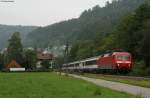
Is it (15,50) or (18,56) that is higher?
(15,50)

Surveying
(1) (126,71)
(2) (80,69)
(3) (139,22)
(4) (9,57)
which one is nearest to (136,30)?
(3) (139,22)

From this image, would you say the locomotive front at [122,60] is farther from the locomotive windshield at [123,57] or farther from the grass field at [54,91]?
the grass field at [54,91]

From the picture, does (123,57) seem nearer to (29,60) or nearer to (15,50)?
(29,60)

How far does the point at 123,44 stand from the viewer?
345 feet

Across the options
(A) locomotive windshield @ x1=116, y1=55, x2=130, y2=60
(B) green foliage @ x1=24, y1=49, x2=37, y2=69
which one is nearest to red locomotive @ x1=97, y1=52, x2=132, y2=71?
(A) locomotive windshield @ x1=116, y1=55, x2=130, y2=60

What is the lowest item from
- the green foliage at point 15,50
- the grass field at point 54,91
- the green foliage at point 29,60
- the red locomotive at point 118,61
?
the grass field at point 54,91

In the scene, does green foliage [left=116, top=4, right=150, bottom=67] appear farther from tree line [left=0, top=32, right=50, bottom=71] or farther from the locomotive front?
the locomotive front

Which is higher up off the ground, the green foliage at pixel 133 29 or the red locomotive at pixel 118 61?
the green foliage at pixel 133 29

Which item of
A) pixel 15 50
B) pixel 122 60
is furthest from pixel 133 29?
pixel 15 50

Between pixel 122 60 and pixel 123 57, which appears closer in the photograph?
pixel 122 60

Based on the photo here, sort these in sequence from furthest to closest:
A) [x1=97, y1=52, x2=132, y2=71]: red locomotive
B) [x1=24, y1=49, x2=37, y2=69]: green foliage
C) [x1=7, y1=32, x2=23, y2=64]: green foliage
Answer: [x1=7, y1=32, x2=23, y2=64]: green foliage → [x1=24, y1=49, x2=37, y2=69]: green foliage → [x1=97, y1=52, x2=132, y2=71]: red locomotive

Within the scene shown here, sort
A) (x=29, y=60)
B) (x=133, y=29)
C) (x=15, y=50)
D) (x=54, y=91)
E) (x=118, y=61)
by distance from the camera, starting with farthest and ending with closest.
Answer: (x=15, y=50) < (x=29, y=60) < (x=133, y=29) < (x=118, y=61) < (x=54, y=91)

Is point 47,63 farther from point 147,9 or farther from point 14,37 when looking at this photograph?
point 147,9

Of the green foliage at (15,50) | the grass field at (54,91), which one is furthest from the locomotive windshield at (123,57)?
the green foliage at (15,50)
